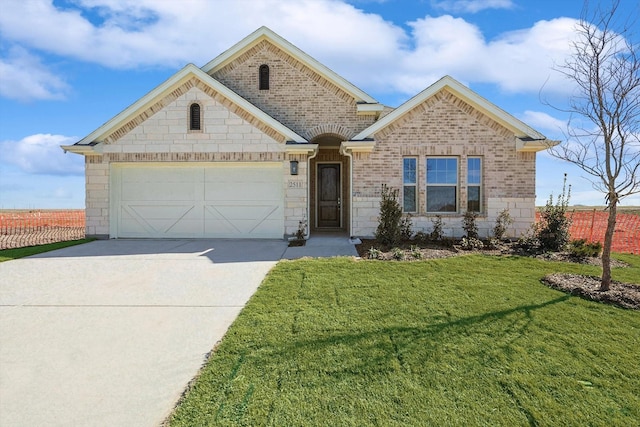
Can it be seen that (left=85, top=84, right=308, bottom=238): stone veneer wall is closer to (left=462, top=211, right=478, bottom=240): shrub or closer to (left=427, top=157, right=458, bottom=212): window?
(left=427, top=157, right=458, bottom=212): window

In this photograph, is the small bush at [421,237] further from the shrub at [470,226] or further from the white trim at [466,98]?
the white trim at [466,98]

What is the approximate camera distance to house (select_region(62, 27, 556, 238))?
463 inches

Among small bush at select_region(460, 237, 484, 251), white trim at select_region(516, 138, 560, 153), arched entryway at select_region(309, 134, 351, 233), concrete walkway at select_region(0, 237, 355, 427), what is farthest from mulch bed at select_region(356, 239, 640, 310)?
arched entryway at select_region(309, 134, 351, 233)

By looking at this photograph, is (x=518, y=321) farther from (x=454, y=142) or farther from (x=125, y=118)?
(x=125, y=118)

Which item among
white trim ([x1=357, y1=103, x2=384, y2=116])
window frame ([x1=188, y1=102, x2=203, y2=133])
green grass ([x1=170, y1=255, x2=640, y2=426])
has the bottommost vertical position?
green grass ([x1=170, y1=255, x2=640, y2=426])

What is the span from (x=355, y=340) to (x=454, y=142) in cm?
944

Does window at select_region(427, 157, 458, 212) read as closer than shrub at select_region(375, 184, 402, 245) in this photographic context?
No

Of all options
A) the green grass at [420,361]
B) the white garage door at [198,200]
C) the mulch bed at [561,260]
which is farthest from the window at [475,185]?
the white garage door at [198,200]

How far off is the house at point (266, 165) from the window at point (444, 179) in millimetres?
33

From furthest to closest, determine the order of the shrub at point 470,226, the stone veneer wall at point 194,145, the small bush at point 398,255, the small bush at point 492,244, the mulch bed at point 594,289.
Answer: the stone veneer wall at point 194,145 → the shrub at point 470,226 → the small bush at point 492,244 → the small bush at point 398,255 → the mulch bed at point 594,289

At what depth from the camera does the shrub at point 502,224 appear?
11.3 m

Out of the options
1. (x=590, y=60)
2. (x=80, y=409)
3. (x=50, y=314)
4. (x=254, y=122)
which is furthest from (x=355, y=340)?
(x=254, y=122)

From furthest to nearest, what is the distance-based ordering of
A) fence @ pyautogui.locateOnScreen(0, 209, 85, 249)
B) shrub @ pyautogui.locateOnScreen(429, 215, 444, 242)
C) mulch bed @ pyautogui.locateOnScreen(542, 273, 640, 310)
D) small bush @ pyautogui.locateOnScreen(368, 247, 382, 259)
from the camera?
fence @ pyautogui.locateOnScreen(0, 209, 85, 249)
shrub @ pyautogui.locateOnScreen(429, 215, 444, 242)
small bush @ pyautogui.locateOnScreen(368, 247, 382, 259)
mulch bed @ pyautogui.locateOnScreen(542, 273, 640, 310)

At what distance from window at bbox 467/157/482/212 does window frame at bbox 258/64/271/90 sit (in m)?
7.84
